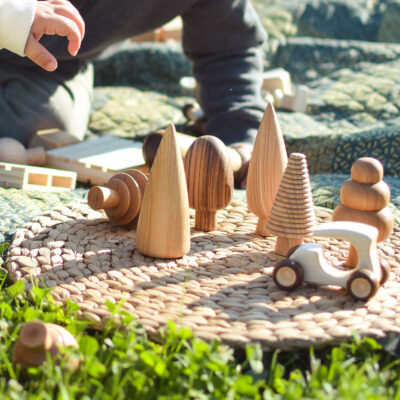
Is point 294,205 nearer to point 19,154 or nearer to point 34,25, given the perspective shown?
point 34,25

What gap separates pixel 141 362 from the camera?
733 mm

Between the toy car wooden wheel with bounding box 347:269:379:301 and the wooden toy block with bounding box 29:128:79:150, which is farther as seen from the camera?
the wooden toy block with bounding box 29:128:79:150

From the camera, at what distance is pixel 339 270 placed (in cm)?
91

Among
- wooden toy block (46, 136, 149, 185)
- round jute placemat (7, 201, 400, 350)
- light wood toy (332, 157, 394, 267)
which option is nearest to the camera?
round jute placemat (7, 201, 400, 350)

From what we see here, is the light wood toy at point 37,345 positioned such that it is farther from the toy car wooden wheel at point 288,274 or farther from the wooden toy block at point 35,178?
the wooden toy block at point 35,178

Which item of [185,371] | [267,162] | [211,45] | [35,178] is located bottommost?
[185,371]

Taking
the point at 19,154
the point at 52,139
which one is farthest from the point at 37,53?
the point at 52,139

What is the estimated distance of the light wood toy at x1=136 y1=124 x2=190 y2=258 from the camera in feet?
Answer: 3.05

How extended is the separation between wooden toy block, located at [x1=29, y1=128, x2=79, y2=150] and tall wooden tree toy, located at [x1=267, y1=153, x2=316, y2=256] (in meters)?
0.88

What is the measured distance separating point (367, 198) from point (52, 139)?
1007mm

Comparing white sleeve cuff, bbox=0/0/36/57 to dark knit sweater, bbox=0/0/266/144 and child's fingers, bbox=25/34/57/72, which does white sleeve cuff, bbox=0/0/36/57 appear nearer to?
child's fingers, bbox=25/34/57/72

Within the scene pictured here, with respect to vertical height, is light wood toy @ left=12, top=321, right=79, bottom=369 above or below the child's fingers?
below

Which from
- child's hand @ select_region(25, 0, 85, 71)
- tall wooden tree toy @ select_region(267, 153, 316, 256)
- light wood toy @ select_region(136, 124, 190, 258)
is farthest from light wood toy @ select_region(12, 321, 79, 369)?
child's hand @ select_region(25, 0, 85, 71)

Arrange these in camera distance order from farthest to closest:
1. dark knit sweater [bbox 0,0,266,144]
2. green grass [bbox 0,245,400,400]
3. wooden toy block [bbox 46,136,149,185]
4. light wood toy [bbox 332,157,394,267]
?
dark knit sweater [bbox 0,0,266,144] → wooden toy block [bbox 46,136,149,185] → light wood toy [bbox 332,157,394,267] → green grass [bbox 0,245,400,400]
